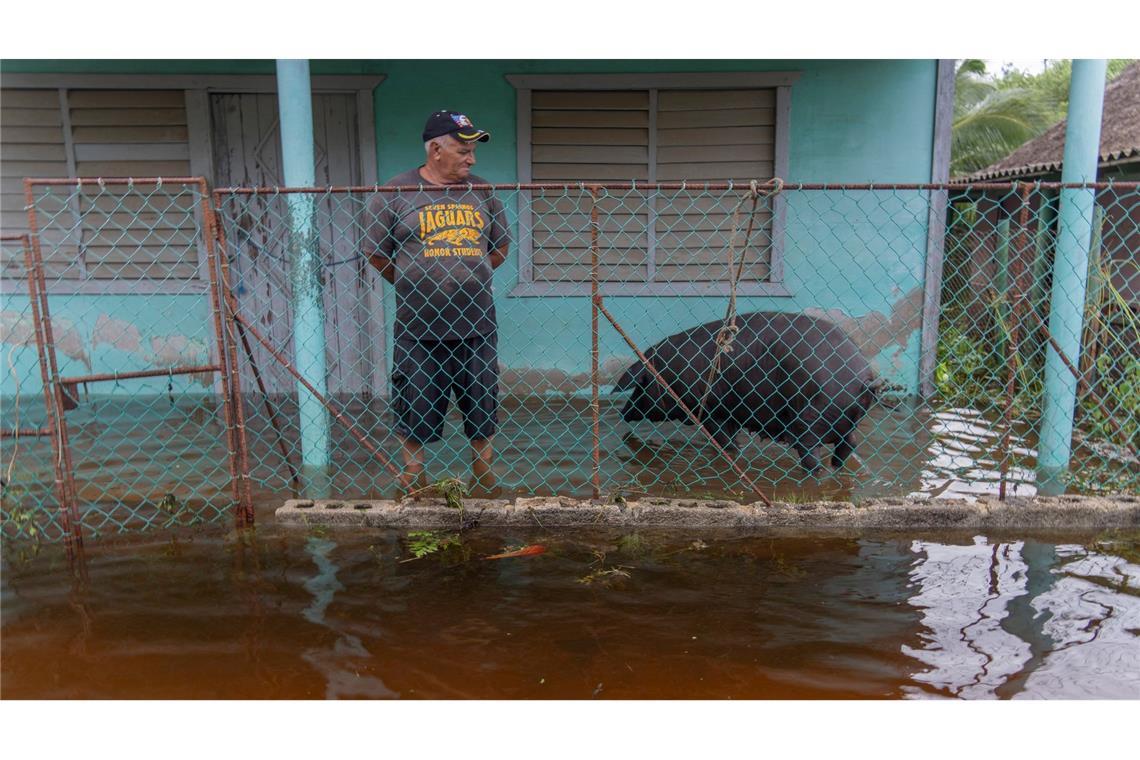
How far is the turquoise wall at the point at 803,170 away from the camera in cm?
671

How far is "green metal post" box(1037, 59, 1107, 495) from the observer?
415 cm

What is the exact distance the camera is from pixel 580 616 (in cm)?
312

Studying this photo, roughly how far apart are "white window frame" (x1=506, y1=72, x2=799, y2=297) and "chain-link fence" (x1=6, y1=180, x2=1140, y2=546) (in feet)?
0.11

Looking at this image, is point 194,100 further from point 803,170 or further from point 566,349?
point 803,170

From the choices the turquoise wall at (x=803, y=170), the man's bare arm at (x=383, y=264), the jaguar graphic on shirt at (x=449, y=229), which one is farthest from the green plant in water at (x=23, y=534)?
the turquoise wall at (x=803, y=170)

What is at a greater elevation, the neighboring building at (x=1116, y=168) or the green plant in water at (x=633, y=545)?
the neighboring building at (x=1116, y=168)

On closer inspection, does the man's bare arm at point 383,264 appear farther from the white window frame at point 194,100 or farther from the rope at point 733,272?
the white window frame at point 194,100

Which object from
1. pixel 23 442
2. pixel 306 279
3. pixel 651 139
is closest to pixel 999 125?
pixel 651 139

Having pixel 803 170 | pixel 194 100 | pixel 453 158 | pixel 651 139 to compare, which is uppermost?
pixel 194 100

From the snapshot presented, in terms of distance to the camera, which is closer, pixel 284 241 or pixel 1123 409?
pixel 1123 409

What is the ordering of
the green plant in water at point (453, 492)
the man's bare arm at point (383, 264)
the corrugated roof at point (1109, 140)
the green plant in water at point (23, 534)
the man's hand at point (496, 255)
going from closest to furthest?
the green plant in water at point (23, 534), the green plant in water at point (453, 492), the man's bare arm at point (383, 264), the man's hand at point (496, 255), the corrugated roof at point (1109, 140)

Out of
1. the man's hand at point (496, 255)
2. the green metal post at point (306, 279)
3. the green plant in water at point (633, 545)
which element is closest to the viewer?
the green plant in water at point (633, 545)

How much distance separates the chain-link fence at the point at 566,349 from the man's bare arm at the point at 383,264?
0.06 feet

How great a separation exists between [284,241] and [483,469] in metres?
3.67
